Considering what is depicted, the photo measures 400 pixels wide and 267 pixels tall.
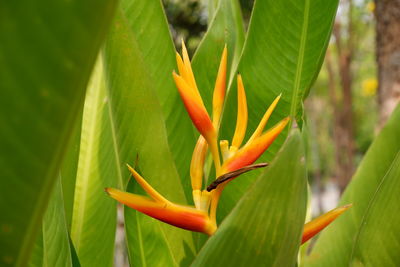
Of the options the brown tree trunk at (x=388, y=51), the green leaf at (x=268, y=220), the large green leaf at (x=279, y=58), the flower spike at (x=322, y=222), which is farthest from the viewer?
the brown tree trunk at (x=388, y=51)

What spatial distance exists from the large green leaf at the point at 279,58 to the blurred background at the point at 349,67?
0.24 m

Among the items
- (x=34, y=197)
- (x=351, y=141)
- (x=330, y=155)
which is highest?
(x=34, y=197)

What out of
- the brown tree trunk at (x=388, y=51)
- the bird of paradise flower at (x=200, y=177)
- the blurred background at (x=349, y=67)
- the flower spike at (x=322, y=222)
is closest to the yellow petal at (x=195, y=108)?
the bird of paradise flower at (x=200, y=177)

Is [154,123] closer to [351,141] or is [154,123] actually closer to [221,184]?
[221,184]

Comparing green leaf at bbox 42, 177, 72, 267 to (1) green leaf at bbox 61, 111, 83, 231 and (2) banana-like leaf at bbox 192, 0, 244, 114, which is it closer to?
(1) green leaf at bbox 61, 111, 83, 231

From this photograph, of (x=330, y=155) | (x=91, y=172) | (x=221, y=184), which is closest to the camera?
(x=221, y=184)

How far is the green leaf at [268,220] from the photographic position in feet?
1.16

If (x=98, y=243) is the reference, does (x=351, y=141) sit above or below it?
below

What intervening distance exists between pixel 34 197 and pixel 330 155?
1245 cm

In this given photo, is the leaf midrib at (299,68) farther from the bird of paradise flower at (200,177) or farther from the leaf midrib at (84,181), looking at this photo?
the leaf midrib at (84,181)

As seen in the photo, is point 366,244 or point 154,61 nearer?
point 366,244

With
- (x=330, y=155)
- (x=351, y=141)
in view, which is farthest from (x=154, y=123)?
(x=330, y=155)

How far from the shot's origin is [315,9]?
601mm

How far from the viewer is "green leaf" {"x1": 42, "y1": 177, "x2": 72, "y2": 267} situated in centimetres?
47
